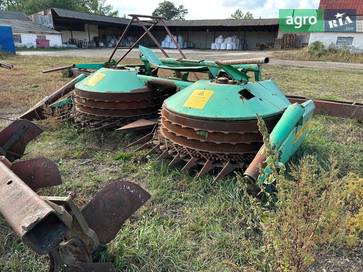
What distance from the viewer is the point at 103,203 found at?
1.95 meters

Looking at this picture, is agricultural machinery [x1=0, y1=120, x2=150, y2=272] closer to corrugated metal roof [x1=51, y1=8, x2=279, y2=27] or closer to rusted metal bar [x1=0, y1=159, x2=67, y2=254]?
rusted metal bar [x1=0, y1=159, x2=67, y2=254]

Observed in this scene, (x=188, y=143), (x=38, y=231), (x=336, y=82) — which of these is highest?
(x=38, y=231)

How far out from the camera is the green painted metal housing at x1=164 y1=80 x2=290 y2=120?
2854 millimetres

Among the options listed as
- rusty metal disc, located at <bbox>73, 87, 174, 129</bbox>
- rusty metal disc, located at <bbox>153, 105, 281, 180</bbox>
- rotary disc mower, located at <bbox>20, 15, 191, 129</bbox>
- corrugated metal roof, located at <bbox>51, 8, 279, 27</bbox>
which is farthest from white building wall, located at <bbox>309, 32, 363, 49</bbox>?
rusty metal disc, located at <bbox>153, 105, 281, 180</bbox>

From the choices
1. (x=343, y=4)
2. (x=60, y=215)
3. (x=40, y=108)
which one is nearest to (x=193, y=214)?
(x=60, y=215)

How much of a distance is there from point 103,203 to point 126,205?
14cm

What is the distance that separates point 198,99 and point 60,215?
6.19ft

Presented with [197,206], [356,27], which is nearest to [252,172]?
[197,206]

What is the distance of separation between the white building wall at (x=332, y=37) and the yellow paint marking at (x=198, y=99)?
23941mm

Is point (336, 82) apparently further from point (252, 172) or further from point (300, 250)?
point (300, 250)

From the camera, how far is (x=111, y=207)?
6.45 ft

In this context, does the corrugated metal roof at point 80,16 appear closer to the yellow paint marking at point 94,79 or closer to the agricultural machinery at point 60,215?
the yellow paint marking at point 94,79

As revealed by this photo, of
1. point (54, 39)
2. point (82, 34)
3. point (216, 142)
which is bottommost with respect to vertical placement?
point (54, 39)

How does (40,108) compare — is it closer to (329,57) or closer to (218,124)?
(218,124)
